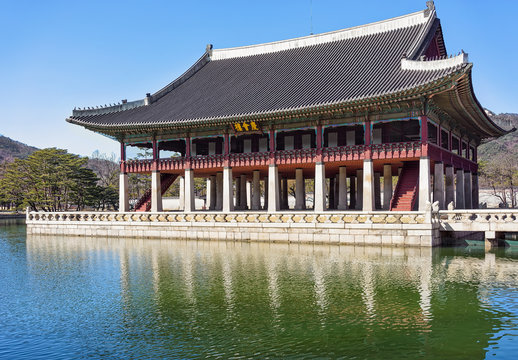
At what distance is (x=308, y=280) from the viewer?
18.4 metres

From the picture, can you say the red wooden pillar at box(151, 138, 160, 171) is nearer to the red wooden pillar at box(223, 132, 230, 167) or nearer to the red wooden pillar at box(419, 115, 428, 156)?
the red wooden pillar at box(223, 132, 230, 167)

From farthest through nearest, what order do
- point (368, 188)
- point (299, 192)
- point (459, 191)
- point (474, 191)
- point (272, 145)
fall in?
point (474, 191) < point (459, 191) < point (299, 192) < point (272, 145) < point (368, 188)

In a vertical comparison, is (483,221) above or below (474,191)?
below

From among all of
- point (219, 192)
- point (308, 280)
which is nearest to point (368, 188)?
point (308, 280)

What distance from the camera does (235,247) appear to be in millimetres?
29156

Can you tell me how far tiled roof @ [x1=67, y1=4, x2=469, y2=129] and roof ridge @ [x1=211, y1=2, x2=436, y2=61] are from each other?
0.26 ft

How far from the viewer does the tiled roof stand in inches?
1286

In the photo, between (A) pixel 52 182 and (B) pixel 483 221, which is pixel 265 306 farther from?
(A) pixel 52 182

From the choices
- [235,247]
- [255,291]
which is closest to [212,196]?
[235,247]

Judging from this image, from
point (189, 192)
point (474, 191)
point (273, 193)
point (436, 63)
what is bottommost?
point (273, 193)

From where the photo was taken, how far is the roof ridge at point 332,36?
3925cm

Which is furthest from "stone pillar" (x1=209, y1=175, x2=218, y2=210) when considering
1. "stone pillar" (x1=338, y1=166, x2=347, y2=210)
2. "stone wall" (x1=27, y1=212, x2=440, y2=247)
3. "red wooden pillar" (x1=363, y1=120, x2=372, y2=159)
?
"red wooden pillar" (x1=363, y1=120, x2=372, y2=159)

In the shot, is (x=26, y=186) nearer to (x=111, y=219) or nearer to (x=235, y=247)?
(x=111, y=219)

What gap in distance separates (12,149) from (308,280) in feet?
618
